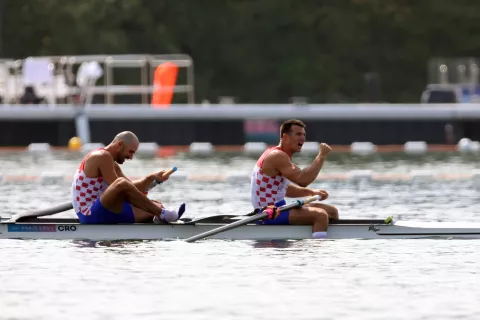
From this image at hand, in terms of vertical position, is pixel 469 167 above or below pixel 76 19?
below

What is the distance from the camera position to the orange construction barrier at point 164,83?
48906 mm

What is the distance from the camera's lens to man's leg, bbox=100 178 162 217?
811 inches

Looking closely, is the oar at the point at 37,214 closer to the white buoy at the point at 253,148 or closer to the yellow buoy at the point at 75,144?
the white buoy at the point at 253,148

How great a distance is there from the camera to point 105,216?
2095 cm

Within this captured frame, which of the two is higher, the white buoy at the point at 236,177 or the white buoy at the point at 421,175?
the white buoy at the point at 236,177

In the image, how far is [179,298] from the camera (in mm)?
16281

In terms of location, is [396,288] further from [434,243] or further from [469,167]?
[469,167]

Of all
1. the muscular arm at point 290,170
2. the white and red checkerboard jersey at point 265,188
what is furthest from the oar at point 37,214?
the muscular arm at point 290,170

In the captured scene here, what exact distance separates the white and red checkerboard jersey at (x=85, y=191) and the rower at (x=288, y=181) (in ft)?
6.59

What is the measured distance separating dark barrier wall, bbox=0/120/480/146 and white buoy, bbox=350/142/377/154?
1297 mm

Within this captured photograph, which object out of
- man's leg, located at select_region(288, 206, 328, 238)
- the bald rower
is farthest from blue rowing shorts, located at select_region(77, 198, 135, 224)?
man's leg, located at select_region(288, 206, 328, 238)

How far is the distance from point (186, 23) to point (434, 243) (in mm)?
49295

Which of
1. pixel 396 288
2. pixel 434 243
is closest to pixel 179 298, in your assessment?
pixel 396 288

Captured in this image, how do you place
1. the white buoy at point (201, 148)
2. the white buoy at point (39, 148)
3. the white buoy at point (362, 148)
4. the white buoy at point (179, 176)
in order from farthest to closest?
the white buoy at point (39, 148)
the white buoy at point (201, 148)
the white buoy at point (362, 148)
the white buoy at point (179, 176)
